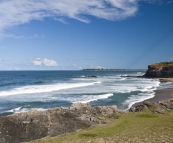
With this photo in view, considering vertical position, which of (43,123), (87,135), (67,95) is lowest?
(67,95)

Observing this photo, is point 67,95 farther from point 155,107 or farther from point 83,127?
point 83,127

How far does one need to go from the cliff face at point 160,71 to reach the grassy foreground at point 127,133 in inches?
3385

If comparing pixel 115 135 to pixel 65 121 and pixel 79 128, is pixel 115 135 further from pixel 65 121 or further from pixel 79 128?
pixel 65 121

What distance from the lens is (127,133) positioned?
15.2 m

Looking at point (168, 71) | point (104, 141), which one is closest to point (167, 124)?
point (104, 141)

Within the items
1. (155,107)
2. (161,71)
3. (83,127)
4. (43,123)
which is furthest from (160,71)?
(43,123)

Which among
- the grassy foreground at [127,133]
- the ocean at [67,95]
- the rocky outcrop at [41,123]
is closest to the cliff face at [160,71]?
the ocean at [67,95]

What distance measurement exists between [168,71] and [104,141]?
93772 mm

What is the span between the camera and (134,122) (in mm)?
18578

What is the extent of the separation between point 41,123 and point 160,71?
97.3m

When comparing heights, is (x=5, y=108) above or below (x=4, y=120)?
below

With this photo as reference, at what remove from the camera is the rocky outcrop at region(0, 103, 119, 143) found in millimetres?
14391

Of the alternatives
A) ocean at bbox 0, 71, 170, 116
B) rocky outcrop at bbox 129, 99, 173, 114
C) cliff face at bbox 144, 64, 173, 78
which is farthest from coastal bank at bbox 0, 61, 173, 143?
cliff face at bbox 144, 64, 173, 78

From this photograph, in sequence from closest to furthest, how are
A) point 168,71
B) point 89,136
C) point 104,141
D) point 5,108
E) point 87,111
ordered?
point 104,141 < point 89,136 < point 87,111 < point 5,108 < point 168,71
